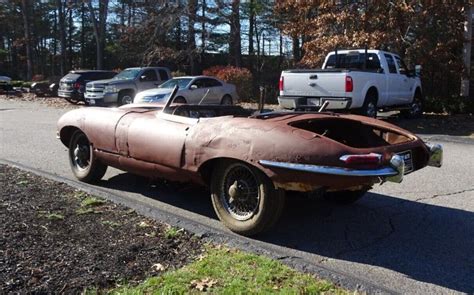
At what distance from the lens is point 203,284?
3.58 meters

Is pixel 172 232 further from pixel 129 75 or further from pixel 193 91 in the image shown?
pixel 129 75

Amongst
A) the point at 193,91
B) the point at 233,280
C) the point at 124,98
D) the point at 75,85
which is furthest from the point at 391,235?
the point at 75,85

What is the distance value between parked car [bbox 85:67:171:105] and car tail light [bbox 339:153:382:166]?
58.3 feet

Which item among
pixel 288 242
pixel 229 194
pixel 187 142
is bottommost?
pixel 288 242

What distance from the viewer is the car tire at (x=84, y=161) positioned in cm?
652

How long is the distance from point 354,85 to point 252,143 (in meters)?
8.57

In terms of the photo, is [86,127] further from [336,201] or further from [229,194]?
[336,201]

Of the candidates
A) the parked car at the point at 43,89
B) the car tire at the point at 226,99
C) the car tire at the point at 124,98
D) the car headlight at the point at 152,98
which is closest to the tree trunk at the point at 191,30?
the parked car at the point at 43,89

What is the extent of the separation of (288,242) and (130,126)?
2225mm

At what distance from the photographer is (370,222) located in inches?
209

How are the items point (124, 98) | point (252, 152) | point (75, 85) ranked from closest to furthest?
point (252, 152) → point (124, 98) → point (75, 85)

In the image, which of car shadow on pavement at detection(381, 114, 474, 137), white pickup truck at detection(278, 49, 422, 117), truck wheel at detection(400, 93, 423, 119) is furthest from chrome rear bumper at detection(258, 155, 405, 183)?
truck wheel at detection(400, 93, 423, 119)

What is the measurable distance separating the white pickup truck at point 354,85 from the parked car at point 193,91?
4814 mm

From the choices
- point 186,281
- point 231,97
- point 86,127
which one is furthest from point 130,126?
point 231,97
